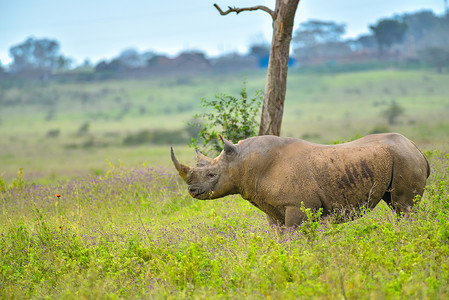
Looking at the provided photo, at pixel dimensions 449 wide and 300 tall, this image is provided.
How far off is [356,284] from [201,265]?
1.81m

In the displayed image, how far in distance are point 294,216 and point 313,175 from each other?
23.8 inches

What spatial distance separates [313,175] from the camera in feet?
23.7

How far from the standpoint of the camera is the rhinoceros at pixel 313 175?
7.21 metres

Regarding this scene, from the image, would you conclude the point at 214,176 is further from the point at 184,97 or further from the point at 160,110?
the point at 184,97

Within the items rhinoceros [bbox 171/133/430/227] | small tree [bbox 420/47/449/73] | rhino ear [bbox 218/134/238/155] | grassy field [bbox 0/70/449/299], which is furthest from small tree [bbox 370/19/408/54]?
rhino ear [bbox 218/134/238/155]

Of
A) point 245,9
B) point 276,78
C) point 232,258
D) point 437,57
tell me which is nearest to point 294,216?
point 232,258

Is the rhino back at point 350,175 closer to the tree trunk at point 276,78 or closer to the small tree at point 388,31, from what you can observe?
the tree trunk at point 276,78

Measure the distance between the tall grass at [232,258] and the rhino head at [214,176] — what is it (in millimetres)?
617

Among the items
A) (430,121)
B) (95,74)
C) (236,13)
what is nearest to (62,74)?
(95,74)

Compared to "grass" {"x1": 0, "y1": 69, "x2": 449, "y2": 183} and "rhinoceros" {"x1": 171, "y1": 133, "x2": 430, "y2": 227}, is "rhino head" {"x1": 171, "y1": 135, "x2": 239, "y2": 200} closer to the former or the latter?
"rhinoceros" {"x1": 171, "y1": 133, "x2": 430, "y2": 227}

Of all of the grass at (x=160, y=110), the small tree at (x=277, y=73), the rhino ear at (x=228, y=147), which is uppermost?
the small tree at (x=277, y=73)

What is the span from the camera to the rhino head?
739 cm

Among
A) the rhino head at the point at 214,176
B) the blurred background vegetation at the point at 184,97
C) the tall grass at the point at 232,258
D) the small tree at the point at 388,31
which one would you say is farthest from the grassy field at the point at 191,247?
the small tree at the point at 388,31

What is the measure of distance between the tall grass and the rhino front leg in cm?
20
